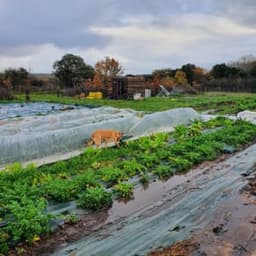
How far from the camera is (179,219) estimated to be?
4.18 m

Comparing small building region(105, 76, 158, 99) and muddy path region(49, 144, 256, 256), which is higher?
small building region(105, 76, 158, 99)

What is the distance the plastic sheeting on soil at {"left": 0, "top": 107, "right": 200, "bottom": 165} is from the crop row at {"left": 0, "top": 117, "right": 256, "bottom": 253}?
60cm

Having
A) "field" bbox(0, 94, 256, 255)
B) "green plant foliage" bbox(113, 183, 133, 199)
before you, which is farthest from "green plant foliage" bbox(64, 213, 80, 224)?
"green plant foliage" bbox(113, 183, 133, 199)

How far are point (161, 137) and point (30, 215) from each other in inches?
199

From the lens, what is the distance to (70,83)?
114 ft

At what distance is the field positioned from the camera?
369 centimetres

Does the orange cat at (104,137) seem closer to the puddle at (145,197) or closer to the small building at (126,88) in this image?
the puddle at (145,197)

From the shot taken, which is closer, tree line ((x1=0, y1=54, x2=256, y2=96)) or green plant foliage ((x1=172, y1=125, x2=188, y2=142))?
green plant foliage ((x1=172, y1=125, x2=188, y2=142))

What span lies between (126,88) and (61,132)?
17.1m

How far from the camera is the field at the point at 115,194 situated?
369 cm

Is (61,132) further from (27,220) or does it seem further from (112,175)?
(27,220)

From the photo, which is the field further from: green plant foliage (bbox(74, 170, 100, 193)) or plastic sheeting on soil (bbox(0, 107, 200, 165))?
plastic sheeting on soil (bbox(0, 107, 200, 165))

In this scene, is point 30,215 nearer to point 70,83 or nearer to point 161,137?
point 161,137

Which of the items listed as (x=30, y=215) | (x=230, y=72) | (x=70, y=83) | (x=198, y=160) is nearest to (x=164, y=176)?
(x=198, y=160)
